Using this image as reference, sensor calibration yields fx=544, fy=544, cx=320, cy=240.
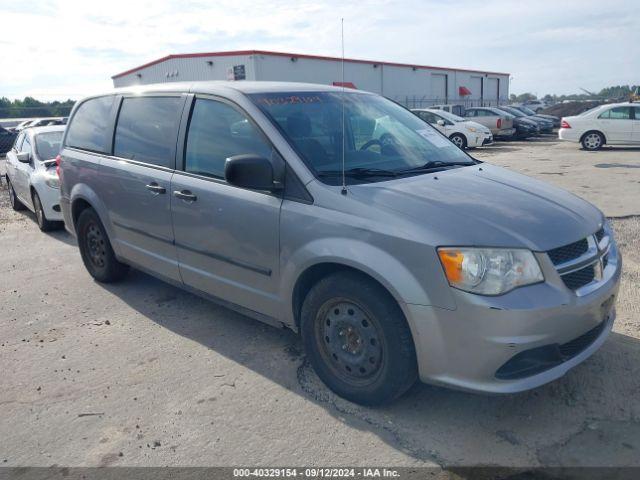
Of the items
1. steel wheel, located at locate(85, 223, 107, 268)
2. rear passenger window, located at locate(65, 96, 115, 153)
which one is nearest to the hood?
rear passenger window, located at locate(65, 96, 115, 153)

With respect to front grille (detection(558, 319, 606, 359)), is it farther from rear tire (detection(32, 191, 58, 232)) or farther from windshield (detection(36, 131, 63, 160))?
windshield (detection(36, 131, 63, 160))

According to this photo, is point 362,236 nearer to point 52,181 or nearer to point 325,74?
point 52,181

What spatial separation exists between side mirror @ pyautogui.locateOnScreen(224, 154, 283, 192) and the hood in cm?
53

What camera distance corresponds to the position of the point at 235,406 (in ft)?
10.7

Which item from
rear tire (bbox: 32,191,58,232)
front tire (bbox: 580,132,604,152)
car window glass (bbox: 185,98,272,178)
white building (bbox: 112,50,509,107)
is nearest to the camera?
car window glass (bbox: 185,98,272,178)

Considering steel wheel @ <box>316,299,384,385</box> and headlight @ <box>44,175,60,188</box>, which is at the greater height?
headlight @ <box>44,175,60,188</box>

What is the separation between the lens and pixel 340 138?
3711mm

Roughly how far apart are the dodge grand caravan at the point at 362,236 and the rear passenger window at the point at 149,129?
0.02m

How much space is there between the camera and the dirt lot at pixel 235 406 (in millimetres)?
2816

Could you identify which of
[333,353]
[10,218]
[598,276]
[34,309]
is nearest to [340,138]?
[333,353]

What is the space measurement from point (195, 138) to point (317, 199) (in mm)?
1323

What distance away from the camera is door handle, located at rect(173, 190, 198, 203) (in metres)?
3.86

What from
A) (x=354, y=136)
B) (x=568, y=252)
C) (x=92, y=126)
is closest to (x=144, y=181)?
(x=92, y=126)

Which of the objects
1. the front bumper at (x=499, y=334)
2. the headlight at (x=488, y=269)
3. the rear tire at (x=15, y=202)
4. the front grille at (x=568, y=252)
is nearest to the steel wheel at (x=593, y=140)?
the rear tire at (x=15, y=202)
